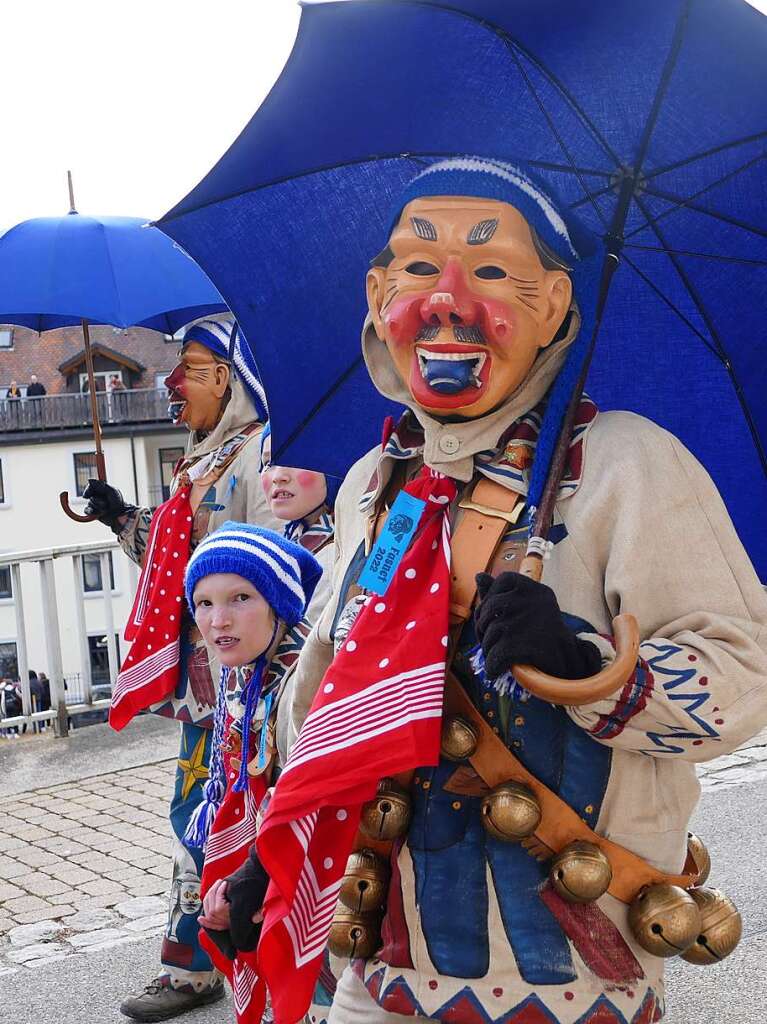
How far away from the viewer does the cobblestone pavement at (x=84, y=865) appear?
5.02 metres

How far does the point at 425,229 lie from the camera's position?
2350 millimetres

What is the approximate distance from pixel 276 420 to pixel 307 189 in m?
0.49

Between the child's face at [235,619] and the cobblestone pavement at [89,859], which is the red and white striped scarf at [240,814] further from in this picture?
the cobblestone pavement at [89,859]

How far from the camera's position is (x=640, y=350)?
8.24 ft

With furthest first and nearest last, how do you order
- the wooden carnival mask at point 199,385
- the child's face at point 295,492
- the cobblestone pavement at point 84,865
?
1. the cobblestone pavement at point 84,865
2. the wooden carnival mask at point 199,385
3. the child's face at point 295,492

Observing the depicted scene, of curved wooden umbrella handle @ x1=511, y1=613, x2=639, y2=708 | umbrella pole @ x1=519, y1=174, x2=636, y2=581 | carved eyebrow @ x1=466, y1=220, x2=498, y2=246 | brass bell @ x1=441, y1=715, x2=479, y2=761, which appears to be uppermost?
carved eyebrow @ x1=466, y1=220, x2=498, y2=246

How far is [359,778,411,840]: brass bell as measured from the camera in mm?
2211

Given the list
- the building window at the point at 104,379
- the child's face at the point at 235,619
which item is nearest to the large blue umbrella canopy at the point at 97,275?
the child's face at the point at 235,619

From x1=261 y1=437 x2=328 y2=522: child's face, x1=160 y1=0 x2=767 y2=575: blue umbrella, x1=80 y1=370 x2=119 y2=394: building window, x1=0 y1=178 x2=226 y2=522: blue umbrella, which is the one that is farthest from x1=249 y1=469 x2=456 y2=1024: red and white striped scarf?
x1=80 y1=370 x2=119 y2=394: building window

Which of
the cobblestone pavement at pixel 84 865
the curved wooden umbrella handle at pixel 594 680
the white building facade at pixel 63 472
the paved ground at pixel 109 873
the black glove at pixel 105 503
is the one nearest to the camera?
the curved wooden umbrella handle at pixel 594 680

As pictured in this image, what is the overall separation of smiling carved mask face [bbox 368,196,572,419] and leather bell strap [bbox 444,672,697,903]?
0.55 m

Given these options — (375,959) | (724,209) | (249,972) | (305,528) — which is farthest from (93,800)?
(724,209)

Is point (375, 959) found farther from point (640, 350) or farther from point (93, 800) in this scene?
point (93, 800)

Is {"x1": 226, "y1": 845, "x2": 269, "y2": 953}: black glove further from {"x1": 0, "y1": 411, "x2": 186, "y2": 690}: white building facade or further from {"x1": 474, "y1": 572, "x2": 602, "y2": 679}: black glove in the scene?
{"x1": 0, "y1": 411, "x2": 186, "y2": 690}: white building facade
